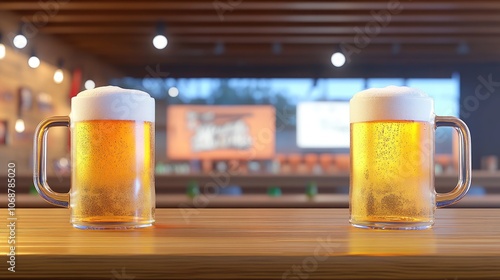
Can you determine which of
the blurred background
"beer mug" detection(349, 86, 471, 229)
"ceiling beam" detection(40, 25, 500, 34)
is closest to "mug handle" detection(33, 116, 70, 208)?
"beer mug" detection(349, 86, 471, 229)

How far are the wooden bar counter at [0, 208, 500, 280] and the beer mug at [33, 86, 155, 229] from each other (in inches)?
2.9

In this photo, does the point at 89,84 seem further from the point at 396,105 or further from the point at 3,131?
the point at 396,105

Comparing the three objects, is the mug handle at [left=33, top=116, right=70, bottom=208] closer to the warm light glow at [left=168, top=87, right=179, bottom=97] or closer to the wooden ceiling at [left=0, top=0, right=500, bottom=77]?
the wooden ceiling at [left=0, top=0, right=500, bottom=77]

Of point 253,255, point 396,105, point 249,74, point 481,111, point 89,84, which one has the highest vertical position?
point 249,74

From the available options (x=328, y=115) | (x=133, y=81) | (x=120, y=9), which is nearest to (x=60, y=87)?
Result: (x=133, y=81)

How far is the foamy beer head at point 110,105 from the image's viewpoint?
36.8 inches

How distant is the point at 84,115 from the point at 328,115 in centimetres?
1000

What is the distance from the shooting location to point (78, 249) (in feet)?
2.29

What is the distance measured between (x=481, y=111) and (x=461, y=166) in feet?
33.8

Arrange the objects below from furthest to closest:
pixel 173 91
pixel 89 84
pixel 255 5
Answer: pixel 173 91
pixel 89 84
pixel 255 5

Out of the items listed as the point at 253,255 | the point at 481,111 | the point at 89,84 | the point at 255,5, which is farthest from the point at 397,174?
the point at 481,111

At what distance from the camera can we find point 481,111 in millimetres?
10633

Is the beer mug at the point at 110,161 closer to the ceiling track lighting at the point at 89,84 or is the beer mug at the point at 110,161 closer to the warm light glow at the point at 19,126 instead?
the warm light glow at the point at 19,126

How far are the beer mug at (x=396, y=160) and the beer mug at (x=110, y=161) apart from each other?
321 mm
